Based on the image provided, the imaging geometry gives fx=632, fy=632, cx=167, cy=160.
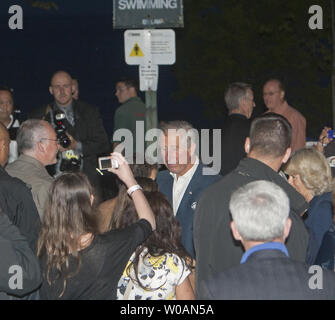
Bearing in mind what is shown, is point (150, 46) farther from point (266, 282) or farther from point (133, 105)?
point (266, 282)

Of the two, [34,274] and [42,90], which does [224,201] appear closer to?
[34,274]

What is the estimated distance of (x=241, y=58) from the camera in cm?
3108

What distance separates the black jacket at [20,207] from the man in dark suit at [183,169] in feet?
4.05

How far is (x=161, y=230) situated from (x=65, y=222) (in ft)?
2.33

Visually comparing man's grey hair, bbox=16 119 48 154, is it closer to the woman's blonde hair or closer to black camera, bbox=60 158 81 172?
black camera, bbox=60 158 81 172

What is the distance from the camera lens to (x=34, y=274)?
3.03 m

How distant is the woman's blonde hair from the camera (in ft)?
16.5

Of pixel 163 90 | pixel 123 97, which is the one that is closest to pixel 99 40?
pixel 163 90

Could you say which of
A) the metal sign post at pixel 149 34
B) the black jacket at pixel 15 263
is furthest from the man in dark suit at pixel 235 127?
the black jacket at pixel 15 263

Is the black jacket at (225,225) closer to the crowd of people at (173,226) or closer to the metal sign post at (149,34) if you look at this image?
the crowd of people at (173,226)

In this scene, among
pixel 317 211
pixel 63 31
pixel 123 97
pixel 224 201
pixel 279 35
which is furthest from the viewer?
pixel 279 35

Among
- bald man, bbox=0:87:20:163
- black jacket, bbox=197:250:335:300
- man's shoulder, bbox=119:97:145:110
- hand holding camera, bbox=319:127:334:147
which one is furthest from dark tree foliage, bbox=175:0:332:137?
black jacket, bbox=197:250:335:300

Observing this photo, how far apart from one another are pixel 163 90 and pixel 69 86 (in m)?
25.1

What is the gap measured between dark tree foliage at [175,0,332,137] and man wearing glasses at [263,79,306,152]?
2120cm
